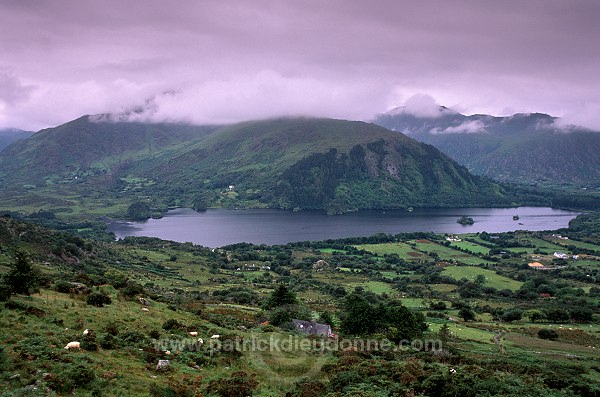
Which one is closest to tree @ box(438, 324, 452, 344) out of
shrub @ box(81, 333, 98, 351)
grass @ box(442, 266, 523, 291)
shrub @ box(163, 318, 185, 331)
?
shrub @ box(163, 318, 185, 331)

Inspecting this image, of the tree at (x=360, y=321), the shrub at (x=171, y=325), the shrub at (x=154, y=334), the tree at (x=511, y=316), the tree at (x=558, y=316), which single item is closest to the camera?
the shrub at (x=154, y=334)

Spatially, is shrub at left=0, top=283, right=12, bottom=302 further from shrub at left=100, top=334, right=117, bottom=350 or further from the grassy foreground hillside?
shrub at left=100, top=334, right=117, bottom=350

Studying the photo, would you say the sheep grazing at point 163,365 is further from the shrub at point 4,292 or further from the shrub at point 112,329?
the shrub at point 4,292

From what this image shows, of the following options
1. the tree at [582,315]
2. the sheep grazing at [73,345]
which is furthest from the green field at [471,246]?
the sheep grazing at [73,345]

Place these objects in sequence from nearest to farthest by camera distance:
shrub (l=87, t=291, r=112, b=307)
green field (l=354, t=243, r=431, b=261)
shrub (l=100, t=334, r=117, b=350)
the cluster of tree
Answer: shrub (l=100, t=334, r=117, b=350) → shrub (l=87, t=291, r=112, b=307) → the cluster of tree → green field (l=354, t=243, r=431, b=261)

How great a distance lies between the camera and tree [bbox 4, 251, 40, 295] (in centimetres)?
2617

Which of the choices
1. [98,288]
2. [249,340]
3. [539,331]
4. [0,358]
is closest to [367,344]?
[249,340]

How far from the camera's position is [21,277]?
26.4m

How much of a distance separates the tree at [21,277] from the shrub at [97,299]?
3.20 m

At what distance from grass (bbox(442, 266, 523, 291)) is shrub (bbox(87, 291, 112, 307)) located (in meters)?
83.4

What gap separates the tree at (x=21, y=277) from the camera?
26.2m

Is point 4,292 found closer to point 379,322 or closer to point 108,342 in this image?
point 108,342

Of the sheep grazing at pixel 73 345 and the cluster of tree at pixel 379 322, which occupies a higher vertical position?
the sheep grazing at pixel 73 345

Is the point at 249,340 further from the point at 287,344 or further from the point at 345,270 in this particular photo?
the point at 345,270
